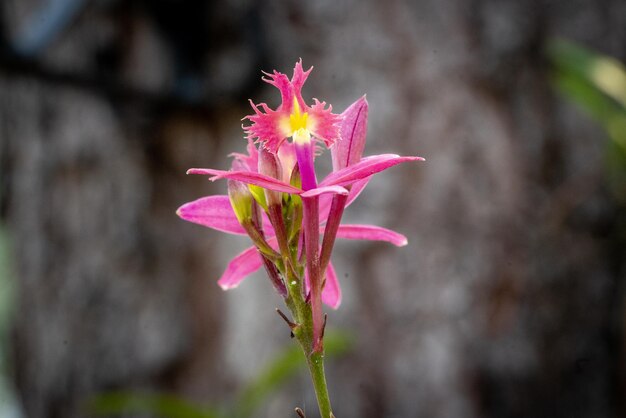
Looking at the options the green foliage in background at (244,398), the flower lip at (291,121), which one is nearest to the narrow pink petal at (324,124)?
the flower lip at (291,121)

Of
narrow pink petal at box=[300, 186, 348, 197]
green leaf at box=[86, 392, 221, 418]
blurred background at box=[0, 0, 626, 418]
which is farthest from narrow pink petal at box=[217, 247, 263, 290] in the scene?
blurred background at box=[0, 0, 626, 418]

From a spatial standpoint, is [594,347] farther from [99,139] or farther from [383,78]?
[99,139]

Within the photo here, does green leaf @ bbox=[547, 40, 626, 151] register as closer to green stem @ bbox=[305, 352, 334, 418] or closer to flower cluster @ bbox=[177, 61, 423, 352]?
flower cluster @ bbox=[177, 61, 423, 352]

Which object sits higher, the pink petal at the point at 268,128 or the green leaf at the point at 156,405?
the pink petal at the point at 268,128

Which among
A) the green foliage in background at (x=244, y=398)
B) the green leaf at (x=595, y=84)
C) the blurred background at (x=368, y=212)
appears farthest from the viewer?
the blurred background at (x=368, y=212)

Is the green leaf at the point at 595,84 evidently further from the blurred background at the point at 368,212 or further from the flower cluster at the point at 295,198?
the flower cluster at the point at 295,198

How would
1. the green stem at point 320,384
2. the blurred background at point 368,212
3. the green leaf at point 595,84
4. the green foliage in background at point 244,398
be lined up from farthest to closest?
1. the blurred background at point 368,212
2. the green leaf at point 595,84
3. the green foliage in background at point 244,398
4. the green stem at point 320,384

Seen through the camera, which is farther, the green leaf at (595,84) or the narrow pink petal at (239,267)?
the green leaf at (595,84)

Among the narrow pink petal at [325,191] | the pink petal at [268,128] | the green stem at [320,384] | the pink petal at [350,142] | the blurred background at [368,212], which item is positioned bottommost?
the green stem at [320,384]

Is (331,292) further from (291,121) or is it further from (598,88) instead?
(598,88)
